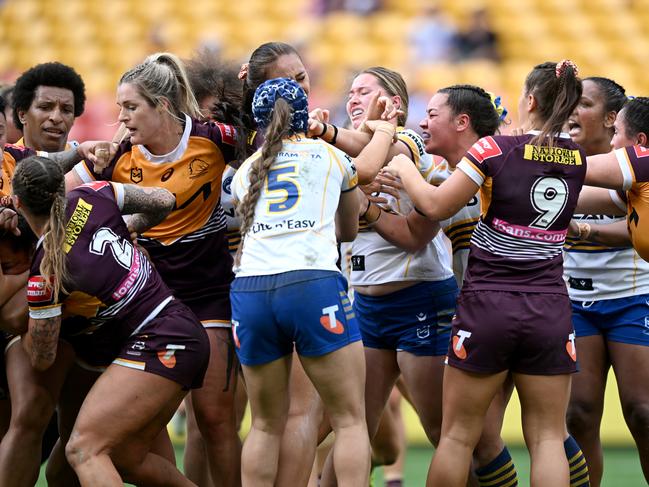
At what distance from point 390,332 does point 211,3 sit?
10545mm

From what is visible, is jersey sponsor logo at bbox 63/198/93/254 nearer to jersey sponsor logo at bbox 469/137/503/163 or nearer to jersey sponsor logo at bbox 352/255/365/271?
jersey sponsor logo at bbox 352/255/365/271

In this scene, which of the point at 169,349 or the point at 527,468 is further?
the point at 527,468

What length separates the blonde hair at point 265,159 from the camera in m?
4.55

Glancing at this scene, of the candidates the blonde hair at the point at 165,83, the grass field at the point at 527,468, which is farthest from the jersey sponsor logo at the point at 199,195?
the grass field at the point at 527,468

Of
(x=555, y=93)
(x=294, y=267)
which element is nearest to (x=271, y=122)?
(x=294, y=267)

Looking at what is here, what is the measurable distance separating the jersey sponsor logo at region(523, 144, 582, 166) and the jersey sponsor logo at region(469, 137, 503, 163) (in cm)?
13

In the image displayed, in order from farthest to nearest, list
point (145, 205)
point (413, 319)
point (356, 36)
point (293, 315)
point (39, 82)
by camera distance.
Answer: point (356, 36), point (39, 82), point (413, 319), point (145, 205), point (293, 315)

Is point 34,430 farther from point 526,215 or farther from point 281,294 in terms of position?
point 526,215

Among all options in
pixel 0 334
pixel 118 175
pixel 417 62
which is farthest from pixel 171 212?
pixel 417 62

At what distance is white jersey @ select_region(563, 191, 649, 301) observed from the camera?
5.74 metres

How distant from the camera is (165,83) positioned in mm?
5262

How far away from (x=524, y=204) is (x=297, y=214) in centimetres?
106

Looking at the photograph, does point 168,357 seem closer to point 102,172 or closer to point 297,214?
point 297,214

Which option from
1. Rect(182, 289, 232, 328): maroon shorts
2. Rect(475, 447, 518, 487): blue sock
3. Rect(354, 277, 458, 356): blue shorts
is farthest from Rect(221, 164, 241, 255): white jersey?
Rect(475, 447, 518, 487): blue sock
